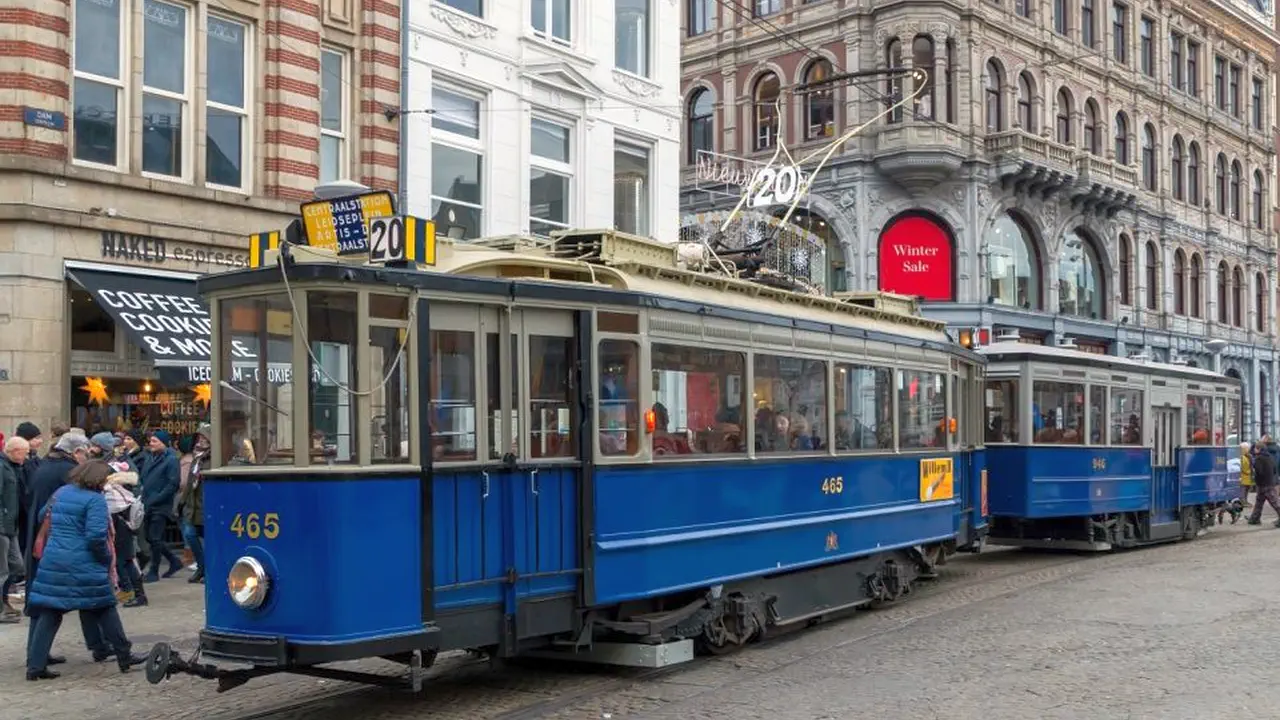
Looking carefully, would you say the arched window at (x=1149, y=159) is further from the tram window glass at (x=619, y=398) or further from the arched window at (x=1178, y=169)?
the tram window glass at (x=619, y=398)

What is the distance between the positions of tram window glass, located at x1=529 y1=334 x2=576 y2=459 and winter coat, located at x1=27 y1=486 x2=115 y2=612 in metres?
3.29

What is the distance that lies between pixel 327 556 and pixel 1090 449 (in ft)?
43.8

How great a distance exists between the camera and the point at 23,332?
14.4 m

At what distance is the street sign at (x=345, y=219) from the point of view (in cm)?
826

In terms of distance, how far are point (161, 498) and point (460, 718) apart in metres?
6.92

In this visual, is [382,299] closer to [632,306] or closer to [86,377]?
[632,306]

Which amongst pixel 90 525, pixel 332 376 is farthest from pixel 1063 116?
pixel 332 376

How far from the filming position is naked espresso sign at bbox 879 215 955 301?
34.2 meters

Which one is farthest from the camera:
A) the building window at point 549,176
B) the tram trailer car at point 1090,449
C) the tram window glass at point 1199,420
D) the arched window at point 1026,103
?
the arched window at point 1026,103

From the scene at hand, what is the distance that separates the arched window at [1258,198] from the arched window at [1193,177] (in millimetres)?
5420

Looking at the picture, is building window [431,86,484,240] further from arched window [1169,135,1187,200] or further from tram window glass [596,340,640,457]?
arched window [1169,135,1187,200]

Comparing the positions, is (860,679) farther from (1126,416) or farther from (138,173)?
(1126,416)

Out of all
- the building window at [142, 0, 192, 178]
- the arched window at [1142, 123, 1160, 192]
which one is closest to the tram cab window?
the building window at [142, 0, 192, 178]

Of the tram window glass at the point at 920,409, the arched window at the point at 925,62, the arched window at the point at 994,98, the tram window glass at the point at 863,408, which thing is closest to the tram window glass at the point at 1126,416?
the tram window glass at the point at 920,409
